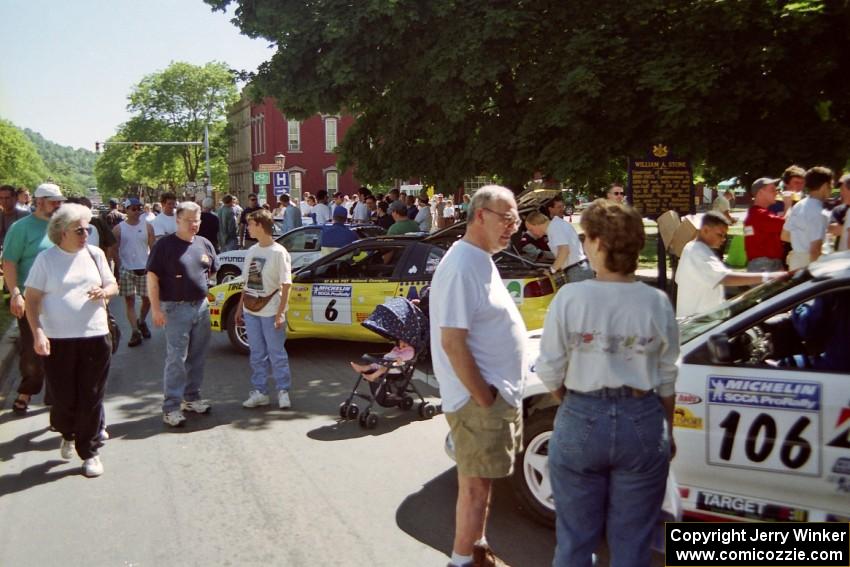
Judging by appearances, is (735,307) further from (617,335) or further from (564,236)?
(564,236)

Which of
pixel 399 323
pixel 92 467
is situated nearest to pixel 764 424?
pixel 399 323

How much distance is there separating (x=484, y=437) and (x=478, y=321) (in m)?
0.54

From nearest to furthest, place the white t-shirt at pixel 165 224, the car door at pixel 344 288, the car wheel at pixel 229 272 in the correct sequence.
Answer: the car door at pixel 344 288, the white t-shirt at pixel 165 224, the car wheel at pixel 229 272

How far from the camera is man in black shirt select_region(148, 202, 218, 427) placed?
6.71m

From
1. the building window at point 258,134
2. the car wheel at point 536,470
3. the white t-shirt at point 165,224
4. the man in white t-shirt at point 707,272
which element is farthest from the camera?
the building window at point 258,134

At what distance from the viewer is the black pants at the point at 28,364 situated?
7082 millimetres

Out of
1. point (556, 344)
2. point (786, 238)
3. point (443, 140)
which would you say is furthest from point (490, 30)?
point (556, 344)

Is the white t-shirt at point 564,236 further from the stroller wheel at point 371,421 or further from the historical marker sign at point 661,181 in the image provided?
the historical marker sign at point 661,181

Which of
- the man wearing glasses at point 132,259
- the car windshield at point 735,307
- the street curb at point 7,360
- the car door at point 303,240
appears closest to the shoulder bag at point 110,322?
the man wearing glasses at point 132,259

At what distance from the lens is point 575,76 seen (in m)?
12.2

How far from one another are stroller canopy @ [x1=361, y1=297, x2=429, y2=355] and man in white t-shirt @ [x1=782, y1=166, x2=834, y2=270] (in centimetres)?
401

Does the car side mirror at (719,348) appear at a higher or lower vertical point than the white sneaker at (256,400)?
higher

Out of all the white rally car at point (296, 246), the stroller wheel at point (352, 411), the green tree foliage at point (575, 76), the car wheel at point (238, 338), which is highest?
the green tree foliage at point (575, 76)

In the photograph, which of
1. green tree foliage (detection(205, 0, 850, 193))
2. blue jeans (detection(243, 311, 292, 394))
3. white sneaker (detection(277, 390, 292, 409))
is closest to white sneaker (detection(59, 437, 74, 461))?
blue jeans (detection(243, 311, 292, 394))
